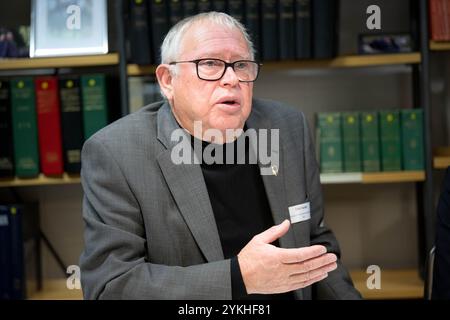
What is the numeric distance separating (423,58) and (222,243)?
1.18m

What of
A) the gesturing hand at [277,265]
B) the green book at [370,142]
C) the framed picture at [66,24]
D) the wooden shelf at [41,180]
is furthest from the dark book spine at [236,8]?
the gesturing hand at [277,265]

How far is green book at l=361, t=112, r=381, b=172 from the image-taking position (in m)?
1.94

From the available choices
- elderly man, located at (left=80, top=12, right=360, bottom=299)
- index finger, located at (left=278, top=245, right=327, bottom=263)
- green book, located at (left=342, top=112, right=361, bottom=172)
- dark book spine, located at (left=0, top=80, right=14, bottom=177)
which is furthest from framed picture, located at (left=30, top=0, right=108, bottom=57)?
index finger, located at (left=278, top=245, right=327, bottom=263)

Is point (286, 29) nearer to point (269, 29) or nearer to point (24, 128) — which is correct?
point (269, 29)

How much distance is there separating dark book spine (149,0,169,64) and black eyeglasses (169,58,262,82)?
0.83 metres

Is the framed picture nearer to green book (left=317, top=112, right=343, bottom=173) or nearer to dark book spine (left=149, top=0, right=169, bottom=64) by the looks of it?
dark book spine (left=149, top=0, right=169, bottom=64)

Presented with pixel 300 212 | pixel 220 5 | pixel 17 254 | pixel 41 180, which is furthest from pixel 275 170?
pixel 17 254

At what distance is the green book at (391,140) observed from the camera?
1939mm

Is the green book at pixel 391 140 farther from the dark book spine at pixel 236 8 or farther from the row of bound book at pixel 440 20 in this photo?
the dark book spine at pixel 236 8

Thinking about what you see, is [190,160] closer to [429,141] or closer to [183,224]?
[183,224]

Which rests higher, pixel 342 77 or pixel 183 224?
pixel 342 77

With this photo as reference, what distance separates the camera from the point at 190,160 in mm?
1078

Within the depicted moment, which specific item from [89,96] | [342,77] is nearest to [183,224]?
[89,96]

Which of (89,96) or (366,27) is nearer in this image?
(89,96)
